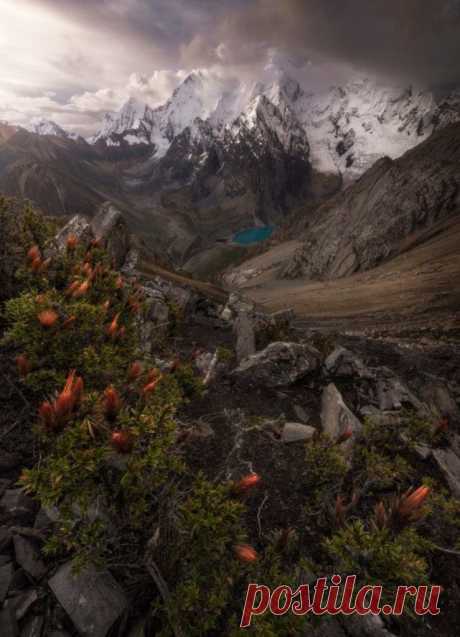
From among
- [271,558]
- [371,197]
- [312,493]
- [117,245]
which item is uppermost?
[371,197]

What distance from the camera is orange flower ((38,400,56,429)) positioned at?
2984 millimetres

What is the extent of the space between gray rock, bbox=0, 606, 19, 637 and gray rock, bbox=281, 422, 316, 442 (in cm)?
541

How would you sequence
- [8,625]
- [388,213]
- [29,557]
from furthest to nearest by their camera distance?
[388,213] < [29,557] < [8,625]

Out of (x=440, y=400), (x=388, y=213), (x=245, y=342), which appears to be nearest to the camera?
(x=440, y=400)

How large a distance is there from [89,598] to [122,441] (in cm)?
189

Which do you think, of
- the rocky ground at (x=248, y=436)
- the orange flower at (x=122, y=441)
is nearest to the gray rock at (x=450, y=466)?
the rocky ground at (x=248, y=436)

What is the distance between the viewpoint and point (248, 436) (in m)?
7.50

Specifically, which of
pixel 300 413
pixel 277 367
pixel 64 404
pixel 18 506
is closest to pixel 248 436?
pixel 300 413

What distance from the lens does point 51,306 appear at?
448 cm

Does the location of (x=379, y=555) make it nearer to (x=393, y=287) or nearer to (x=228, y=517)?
(x=228, y=517)

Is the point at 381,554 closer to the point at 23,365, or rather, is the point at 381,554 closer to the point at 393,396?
the point at 23,365

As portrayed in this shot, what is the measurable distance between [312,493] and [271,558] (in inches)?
85.1

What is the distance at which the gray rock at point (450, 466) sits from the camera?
23.6 ft

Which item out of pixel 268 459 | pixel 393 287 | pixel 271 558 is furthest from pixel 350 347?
pixel 393 287
